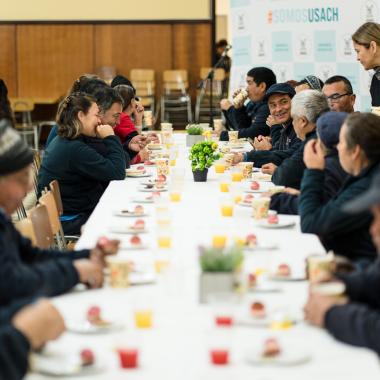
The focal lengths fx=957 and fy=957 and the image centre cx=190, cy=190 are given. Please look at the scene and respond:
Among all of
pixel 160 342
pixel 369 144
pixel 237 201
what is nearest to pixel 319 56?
pixel 237 201

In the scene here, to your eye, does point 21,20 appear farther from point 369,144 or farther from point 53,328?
point 53,328

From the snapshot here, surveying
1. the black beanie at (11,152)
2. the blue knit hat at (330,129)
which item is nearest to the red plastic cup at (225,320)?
the black beanie at (11,152)

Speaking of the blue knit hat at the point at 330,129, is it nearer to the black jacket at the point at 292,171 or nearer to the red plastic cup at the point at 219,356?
the black jacket at the point at 292,171

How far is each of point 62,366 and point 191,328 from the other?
18.0 inches

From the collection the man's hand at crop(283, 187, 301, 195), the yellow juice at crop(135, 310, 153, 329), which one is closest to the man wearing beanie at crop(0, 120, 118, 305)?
the yellow juice at crop(135, 310, 153, 329)

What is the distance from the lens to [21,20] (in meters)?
16.1

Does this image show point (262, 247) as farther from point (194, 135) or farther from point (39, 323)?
point (194, 135)

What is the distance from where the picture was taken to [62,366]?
7.35 ft

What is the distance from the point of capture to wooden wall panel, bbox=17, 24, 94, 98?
1620cm

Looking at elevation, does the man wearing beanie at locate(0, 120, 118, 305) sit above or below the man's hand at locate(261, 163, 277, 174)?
above

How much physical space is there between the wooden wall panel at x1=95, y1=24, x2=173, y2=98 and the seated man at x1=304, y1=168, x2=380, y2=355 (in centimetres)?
1390

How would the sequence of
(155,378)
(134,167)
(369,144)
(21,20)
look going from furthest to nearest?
(21,20) < (134,167) < (369,144) < (155,378)

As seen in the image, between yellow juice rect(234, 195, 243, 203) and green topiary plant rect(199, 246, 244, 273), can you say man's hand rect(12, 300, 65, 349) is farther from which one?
yellow juice rect(234, 195, 243, 203)

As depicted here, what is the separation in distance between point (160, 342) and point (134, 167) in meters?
4.35
